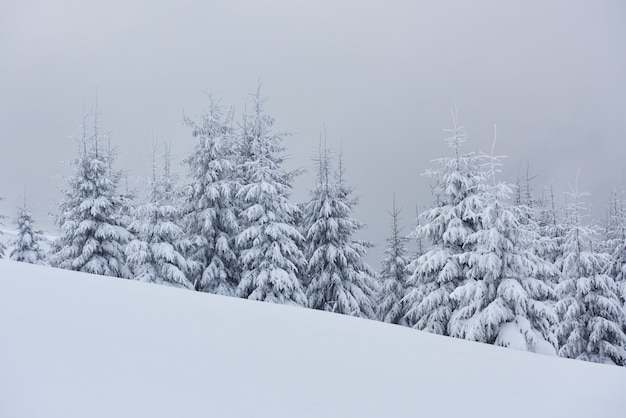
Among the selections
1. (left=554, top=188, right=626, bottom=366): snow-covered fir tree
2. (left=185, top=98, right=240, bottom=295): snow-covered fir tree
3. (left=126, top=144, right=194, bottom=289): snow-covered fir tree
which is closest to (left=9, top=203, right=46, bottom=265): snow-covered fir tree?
(left=126, top=144, right=194, bottom=289): snow-covered fir tree

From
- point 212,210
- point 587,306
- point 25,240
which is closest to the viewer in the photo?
point 212,210

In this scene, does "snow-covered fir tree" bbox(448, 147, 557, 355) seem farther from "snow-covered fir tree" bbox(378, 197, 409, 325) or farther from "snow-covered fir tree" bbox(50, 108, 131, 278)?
"snow-covered fir tree" bbox(50, 108, 131, 278)

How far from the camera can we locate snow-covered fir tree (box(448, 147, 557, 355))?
462 inches

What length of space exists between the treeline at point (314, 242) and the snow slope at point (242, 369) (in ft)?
27.6

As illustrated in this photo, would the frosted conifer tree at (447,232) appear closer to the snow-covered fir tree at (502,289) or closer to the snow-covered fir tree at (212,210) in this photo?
the snow-covered fir tree at (502,289)

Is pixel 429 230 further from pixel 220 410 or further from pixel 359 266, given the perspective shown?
pixel 220 410

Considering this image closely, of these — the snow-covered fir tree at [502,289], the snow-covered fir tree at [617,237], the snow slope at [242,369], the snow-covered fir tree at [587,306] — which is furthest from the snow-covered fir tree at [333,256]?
the snow-covered fir tree at [617,237]

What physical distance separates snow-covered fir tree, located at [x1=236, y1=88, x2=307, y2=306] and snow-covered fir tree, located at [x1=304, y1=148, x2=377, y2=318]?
910mm

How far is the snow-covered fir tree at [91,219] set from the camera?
16.0 m

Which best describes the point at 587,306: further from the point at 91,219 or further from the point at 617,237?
the point at 91,219

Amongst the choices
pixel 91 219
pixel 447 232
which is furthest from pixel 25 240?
pixel 447 232

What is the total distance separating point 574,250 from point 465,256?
801cm

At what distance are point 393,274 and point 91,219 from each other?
14.6 m

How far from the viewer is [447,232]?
13992mm
